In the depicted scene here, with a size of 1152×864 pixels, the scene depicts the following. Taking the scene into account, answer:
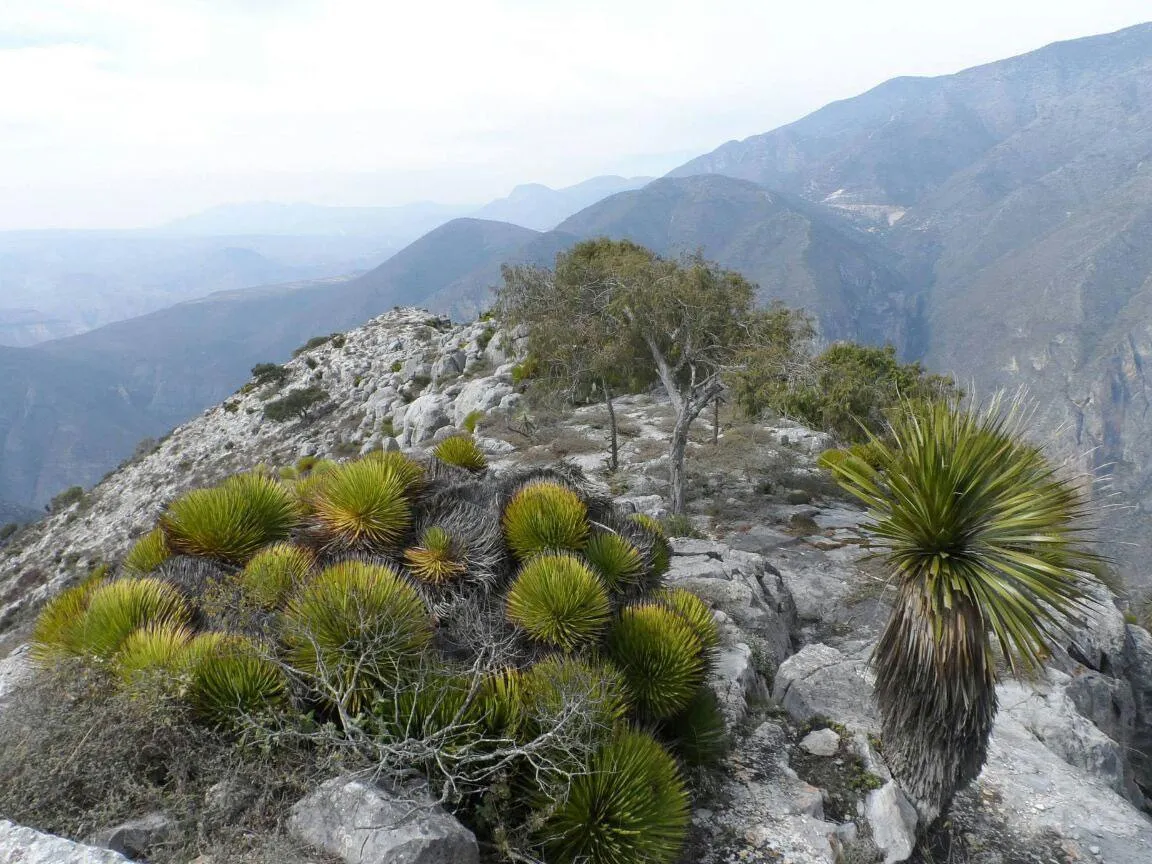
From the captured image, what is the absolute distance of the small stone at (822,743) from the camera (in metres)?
6.86

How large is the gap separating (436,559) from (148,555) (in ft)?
10.4

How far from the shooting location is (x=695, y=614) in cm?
674

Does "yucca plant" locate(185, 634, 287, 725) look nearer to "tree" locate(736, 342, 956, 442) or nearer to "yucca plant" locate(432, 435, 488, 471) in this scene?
"yucca plant" locate(432, 435, 488, 471)

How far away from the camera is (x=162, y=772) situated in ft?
14.2

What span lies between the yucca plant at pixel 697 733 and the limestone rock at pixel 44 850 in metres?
4.31

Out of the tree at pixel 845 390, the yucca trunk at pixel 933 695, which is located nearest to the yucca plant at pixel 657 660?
the yucca trunk at pixel 933 695

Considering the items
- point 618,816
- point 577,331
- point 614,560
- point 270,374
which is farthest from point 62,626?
point 270,374

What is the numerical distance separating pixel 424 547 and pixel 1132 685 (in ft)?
43.1

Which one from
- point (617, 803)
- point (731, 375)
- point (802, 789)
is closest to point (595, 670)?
point (617, 803)

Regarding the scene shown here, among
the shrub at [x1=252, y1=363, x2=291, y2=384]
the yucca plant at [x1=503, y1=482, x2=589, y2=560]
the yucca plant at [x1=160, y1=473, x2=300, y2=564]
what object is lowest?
the shrub at [x1=252, y1=363, x2=291, y2=384]

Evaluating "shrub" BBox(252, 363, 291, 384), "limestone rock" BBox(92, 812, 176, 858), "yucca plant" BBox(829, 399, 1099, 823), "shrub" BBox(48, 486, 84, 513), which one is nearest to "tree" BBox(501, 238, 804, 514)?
"yucca plant" BBox(829, 399, 1099, 823)

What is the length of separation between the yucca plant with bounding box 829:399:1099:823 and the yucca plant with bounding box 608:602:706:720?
78.9 inches

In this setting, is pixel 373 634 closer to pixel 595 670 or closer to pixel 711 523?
pixel 595 670

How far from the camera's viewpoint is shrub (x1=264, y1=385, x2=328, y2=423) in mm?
46594
